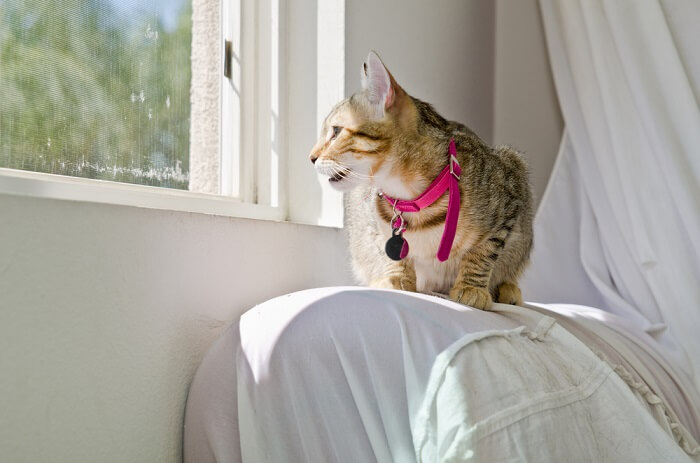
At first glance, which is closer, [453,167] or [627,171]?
[453,167]

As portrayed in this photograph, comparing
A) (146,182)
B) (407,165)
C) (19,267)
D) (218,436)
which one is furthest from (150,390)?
(407,165)

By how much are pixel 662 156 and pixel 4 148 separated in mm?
1567

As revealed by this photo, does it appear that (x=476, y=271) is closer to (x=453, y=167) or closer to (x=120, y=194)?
(x=453, y=167)

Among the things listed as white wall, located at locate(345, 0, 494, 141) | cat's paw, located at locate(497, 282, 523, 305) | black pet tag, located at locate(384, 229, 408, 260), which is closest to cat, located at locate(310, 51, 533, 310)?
black pet tag, located at locate(384, 229, 408, 260)

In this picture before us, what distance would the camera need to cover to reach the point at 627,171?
5.86 feet

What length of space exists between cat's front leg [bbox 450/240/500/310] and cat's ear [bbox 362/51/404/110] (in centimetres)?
31

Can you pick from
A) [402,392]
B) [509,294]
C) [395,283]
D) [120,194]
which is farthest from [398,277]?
[120,194]

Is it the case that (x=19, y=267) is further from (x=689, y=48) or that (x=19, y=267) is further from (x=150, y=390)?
(x=689, y=48)

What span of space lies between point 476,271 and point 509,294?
0.72 ft

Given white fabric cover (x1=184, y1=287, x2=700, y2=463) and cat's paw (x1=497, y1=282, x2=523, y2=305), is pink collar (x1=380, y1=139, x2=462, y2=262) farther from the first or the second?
cat's paw (x1=497, y1=282, x2=523, y2=305)

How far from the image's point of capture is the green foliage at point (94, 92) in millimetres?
882

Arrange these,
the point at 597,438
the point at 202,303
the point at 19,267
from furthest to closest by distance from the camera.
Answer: the point at 202,303, the point at 597,438, the point at 19,267

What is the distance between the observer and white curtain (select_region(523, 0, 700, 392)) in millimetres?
1680

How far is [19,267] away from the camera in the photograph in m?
0.73
